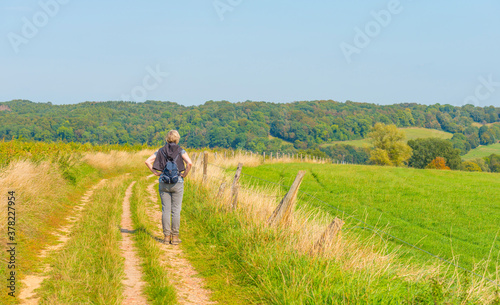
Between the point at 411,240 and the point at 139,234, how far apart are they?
10.3 m

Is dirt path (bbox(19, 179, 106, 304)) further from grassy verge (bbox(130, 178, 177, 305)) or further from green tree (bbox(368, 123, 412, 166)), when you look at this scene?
green tree (bbox(368, 123, 412, 166))

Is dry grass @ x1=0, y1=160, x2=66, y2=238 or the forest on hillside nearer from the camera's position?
dry grass @ x1=0, y1=160, x2=66, y2=238

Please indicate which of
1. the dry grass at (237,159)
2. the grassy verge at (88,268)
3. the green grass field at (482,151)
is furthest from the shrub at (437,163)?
the grassy verge at (88,268)

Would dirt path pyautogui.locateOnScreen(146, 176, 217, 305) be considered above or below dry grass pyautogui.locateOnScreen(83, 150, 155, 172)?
below

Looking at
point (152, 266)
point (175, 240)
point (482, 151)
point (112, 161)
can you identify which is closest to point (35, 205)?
point (175, 240)

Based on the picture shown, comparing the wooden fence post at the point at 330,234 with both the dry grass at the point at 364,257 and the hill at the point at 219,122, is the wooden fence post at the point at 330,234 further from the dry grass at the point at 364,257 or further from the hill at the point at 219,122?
the hill at the point at 219,122

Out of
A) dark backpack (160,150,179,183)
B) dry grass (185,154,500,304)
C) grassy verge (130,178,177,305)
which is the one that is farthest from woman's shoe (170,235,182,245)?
dry grass (185,154,500,304)

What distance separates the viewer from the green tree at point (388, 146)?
7812 centimetres

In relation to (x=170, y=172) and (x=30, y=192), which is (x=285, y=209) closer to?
(x=170, y=172)

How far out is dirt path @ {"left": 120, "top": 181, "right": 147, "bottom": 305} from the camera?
519 centimetres

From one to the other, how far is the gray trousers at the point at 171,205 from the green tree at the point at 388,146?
2918 inches

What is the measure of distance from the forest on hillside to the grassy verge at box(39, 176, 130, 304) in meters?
39.4

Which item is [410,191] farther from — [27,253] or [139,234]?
[27,253]

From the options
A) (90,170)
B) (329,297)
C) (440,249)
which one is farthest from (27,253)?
(90,170)
